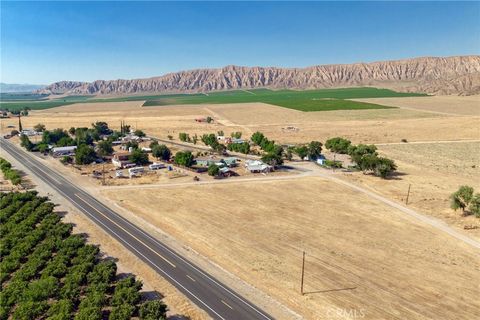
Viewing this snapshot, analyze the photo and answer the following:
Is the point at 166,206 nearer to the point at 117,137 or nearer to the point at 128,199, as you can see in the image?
the point at 128,199

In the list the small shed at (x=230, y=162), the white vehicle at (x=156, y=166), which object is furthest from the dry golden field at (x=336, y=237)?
the small shed at (x=230, y=162)

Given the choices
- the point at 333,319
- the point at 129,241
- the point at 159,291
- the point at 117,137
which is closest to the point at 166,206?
the point at 129,241

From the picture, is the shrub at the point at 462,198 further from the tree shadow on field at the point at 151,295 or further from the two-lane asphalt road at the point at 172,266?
the tree shadow on field at the point at 151,295

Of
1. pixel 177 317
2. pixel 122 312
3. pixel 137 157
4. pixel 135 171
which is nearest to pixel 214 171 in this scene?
pixel 135 171

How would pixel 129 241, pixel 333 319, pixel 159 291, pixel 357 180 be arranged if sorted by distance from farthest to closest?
pixel 357 180 < pixel 129 241 < pixel 159 291 < pixel 333 319

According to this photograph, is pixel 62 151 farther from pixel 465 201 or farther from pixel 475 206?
pixel 475 206

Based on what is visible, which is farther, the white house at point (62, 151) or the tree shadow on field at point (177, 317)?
the white house at point (62, 151)

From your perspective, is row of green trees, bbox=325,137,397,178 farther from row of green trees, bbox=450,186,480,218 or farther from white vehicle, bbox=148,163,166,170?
white vehicle, bbox=148,163,166,170
